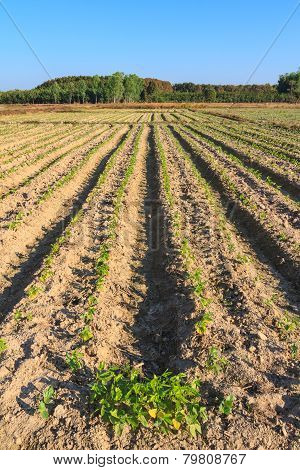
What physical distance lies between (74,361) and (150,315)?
1.86 metres

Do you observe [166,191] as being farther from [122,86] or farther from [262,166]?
[122,86]

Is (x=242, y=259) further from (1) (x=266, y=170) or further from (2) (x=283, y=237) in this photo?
(1) (x=266, y=170)

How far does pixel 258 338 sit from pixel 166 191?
25.8 ft

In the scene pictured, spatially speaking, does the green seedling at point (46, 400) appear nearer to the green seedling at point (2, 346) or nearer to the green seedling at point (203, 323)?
the green seedling at point (2, 346)

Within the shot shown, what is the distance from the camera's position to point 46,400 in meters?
4.38

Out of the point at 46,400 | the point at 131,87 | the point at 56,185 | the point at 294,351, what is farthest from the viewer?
the point at 131,87

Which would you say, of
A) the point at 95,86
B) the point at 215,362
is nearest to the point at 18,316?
the point at 215,362

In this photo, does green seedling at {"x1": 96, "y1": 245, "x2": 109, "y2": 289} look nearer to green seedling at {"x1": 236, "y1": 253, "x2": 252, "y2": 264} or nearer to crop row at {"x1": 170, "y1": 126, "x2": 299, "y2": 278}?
green seedling at {"x1": 236, "y1": 253, "x2": 252, "y2": 264}

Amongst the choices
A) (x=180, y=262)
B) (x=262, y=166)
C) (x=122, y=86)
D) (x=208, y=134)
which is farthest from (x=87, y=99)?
(x=180, y=262)

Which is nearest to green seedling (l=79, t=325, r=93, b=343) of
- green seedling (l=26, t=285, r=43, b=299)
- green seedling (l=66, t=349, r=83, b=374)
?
green seedling (l=66, t=349, r=83, b=374)

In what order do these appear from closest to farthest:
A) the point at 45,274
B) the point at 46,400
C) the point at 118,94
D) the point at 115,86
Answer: the point at 46,400 → the point at 45,274 → the point at 115,86 → the point at 118,94

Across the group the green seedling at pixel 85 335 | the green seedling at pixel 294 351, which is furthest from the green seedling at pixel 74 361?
the green seedling at pixel 294 351

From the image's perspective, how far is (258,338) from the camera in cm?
556

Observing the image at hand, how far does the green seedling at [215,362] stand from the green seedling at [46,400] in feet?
6.30
